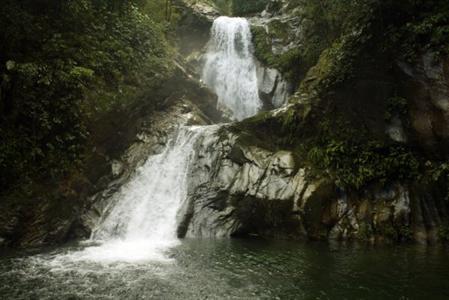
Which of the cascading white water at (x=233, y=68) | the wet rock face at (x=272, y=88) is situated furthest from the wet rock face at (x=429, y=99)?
the cascading white water at (x=233, y=68)

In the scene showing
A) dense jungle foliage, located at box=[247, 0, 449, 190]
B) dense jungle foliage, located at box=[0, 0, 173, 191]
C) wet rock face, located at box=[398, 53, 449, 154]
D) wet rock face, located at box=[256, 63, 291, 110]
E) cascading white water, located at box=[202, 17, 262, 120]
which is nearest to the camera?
dense jungle foliage, located at box=[0, 0, 173, 191]

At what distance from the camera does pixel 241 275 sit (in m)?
9.91

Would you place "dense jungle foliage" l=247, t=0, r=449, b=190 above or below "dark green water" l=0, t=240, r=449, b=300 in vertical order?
above

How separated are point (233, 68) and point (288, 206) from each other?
49.2 ft

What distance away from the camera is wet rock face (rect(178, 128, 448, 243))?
571 inches

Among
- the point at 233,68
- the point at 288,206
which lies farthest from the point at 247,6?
the point at 288,206

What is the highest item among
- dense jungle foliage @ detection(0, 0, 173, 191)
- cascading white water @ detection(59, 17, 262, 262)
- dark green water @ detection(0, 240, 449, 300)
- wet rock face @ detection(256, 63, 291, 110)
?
wet rock face @ detection(256, 63, 291, 110)

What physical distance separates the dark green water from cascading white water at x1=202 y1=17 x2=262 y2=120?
14662 mm

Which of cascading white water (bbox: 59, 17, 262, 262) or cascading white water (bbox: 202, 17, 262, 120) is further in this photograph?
cascading white water (bbox: 202, 17, 262, 120)

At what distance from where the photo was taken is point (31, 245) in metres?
13.3

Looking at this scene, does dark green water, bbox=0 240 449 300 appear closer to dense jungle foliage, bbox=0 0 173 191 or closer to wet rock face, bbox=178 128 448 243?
wet rock face, bbox=178 128 448 243

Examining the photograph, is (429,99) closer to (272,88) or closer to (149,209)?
(272,88)

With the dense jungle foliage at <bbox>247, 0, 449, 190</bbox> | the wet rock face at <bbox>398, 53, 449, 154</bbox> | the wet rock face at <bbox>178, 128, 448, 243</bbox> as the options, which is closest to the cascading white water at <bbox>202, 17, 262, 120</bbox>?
the dense jungle foliage at <bbox>247, 0, 449, 190</bbox>

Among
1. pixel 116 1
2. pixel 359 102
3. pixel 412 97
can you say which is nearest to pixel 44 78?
pixel 116 1
